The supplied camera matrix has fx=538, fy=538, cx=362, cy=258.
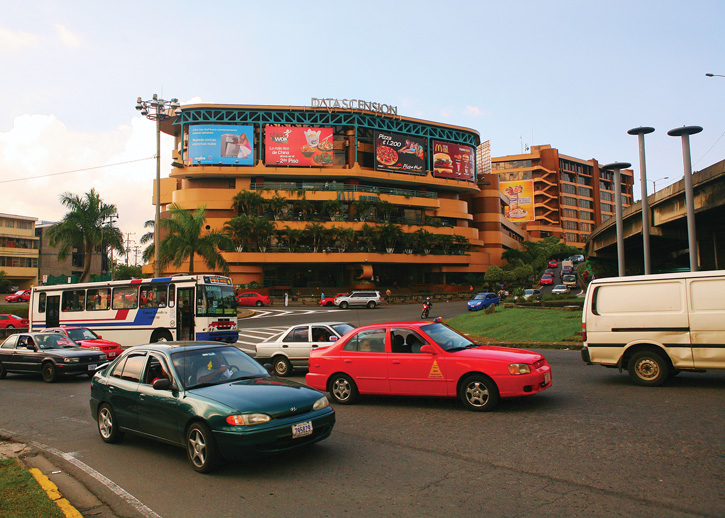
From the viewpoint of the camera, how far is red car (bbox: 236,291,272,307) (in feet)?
175

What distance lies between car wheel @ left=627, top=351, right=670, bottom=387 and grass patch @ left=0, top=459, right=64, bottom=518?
9763 mm

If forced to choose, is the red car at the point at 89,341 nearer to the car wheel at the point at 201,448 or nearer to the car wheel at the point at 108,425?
the car wheel at the point at 108,425

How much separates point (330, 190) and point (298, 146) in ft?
23.0

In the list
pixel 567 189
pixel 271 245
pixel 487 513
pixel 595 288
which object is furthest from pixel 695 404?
pixel 567 189

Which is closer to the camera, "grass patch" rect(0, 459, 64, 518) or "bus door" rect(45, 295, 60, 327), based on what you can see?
"grass patch" rect(0, 459, 64, 518)

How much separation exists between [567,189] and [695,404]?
133 metres

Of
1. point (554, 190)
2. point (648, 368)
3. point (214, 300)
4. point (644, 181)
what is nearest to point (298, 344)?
point (648, 368)

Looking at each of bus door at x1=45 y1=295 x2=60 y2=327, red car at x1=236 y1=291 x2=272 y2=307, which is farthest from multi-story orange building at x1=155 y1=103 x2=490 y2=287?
bus door at x1=45 y1=295 x2=60 y2=327

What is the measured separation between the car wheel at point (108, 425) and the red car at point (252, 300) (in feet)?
150

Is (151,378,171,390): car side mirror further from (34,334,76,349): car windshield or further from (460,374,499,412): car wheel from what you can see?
(34,334,76,349): car windshield

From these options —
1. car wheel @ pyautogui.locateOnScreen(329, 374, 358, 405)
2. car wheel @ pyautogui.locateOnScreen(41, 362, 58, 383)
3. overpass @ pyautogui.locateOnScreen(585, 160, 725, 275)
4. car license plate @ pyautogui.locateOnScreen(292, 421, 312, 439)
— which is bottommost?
car wheel @ pyautogui.locateOnScreen(41, 362, 58, 383)

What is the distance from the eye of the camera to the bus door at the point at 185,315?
71.6ft

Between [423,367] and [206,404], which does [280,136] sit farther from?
[206,404]

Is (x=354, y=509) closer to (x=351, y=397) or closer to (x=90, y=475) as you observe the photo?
(x=90, y=475)
